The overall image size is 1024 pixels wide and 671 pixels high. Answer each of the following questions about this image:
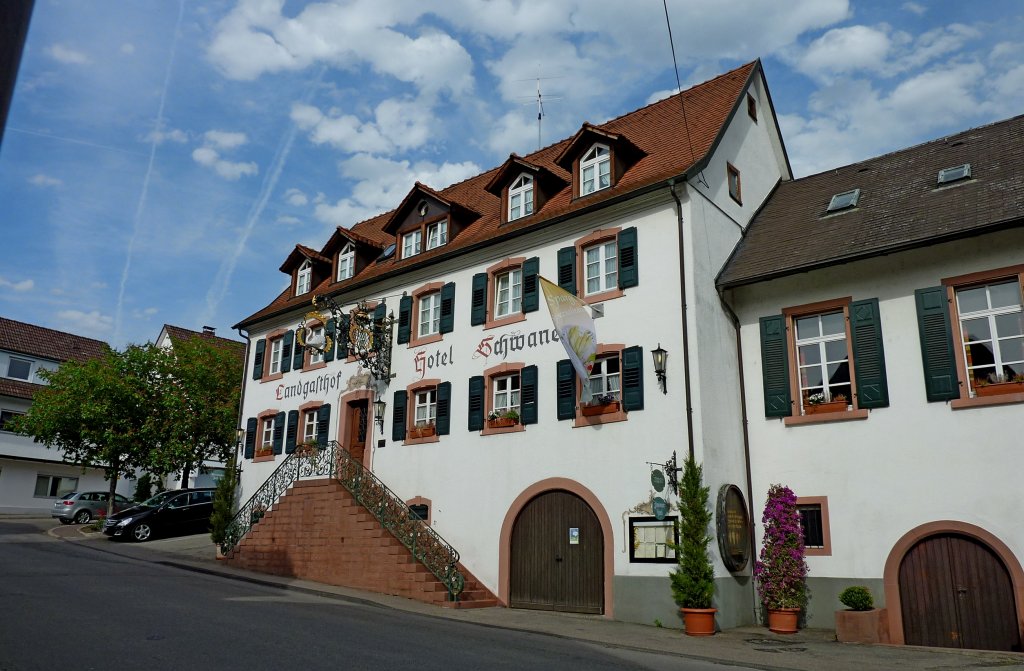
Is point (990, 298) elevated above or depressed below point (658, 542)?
above

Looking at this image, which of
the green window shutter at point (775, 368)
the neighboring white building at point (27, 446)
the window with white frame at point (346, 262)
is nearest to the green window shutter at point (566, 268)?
the green window shutter at point (775, 368)

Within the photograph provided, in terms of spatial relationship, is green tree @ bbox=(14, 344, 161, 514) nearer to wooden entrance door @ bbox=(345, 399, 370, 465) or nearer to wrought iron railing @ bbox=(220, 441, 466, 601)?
wrought iron railing @ bbox=(220, 441, 466, 601)

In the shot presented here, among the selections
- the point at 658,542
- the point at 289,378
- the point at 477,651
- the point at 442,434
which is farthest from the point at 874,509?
the point at 289,378

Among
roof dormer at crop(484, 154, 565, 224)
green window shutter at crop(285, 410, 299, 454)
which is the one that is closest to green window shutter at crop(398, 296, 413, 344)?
roof dormer at crop(484, 154, 565, 224)

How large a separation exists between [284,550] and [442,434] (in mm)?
4778

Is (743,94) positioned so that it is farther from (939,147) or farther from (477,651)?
(477,651)

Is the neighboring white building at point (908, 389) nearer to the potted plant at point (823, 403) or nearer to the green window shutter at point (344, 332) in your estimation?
the potted plant at point (823, 403)

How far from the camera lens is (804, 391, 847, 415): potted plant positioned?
1522 cm

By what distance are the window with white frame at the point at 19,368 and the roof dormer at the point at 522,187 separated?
36.7 meters

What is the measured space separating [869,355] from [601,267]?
548 centimetres

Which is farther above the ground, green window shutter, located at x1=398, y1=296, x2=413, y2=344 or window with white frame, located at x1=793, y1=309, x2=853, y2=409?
green window shutter, located at x1=398, y1=296, x2=413, y2=344

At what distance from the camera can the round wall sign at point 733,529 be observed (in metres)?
15.0

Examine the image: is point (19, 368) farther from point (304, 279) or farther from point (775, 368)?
point (775, 368)

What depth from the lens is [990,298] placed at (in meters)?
14.2
